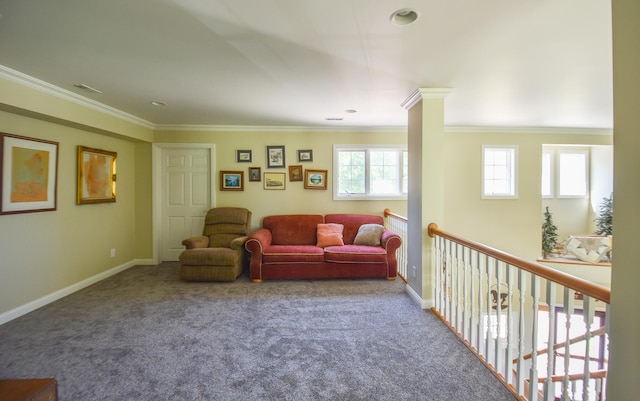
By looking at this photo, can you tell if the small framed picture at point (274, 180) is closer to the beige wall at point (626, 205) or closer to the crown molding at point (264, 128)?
the crown molding at point (264, 128)

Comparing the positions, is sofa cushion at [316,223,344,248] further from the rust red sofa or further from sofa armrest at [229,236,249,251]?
sofa armrest at [229,236,249,251]

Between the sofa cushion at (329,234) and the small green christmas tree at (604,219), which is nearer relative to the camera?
the sofa cushion at (329,234)

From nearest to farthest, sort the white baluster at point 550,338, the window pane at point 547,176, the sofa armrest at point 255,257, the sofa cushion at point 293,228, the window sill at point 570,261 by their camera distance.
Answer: the white baluster at point 550,338
the sofa armrest at point 255,257
the sofa cushion at point 293,228
the window sill at point 570,261
the window pane at point 547,176

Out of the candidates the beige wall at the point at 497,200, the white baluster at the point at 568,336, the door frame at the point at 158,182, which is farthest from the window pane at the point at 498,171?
the door frame at the point at 158,182

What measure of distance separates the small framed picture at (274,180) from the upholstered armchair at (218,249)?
1.97ft

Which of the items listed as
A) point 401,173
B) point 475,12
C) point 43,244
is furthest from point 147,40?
point 401,173

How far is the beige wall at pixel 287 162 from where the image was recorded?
187 inches

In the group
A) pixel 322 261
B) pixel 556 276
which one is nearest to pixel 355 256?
pixel 322 261

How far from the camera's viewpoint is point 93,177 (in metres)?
3.76

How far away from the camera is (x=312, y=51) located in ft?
6.98

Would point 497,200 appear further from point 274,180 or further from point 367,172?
point 274,180

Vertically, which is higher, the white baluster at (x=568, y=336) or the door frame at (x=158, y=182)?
the door frame at (x=158, y=182)

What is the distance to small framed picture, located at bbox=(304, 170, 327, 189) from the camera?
15.9 feet

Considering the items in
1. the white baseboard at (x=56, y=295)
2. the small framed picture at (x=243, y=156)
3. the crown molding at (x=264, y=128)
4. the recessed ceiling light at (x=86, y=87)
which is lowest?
the white baseboard at (x=56, y=295)
